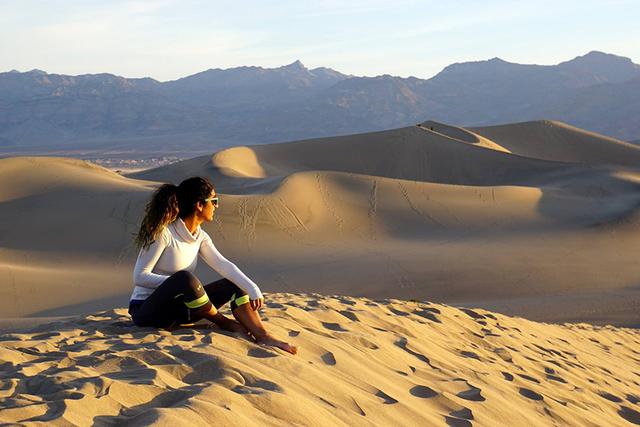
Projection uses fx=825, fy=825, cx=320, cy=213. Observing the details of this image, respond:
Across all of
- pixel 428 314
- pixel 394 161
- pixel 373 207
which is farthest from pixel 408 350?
pixel 394 161

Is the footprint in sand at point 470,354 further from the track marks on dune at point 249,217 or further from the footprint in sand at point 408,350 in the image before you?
the track marks on dune at point 249,217

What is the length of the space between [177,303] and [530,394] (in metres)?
2.37

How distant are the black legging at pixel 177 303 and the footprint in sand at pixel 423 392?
4.03 ft

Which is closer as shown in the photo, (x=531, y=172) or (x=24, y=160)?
(x=24, y=160)

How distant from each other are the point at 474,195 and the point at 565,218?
274cm

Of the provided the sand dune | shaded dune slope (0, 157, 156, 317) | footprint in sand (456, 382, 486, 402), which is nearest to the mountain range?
the sand dune

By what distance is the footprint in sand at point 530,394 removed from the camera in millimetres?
5352

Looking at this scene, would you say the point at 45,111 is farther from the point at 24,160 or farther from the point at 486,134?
the point at 24,160

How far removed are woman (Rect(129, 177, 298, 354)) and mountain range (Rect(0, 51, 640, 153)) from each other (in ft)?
380

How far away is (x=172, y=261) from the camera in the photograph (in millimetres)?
5305

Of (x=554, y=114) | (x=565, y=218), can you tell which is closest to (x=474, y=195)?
(x=565, y=218)

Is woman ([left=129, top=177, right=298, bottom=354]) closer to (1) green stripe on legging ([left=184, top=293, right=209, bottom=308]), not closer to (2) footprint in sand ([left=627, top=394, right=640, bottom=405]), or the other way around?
(1) green stripe on legging ([left=184, top=293, right=209, bottom=308])

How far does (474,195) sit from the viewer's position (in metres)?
23.6

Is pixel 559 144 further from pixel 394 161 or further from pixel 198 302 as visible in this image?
pixel 198 302
